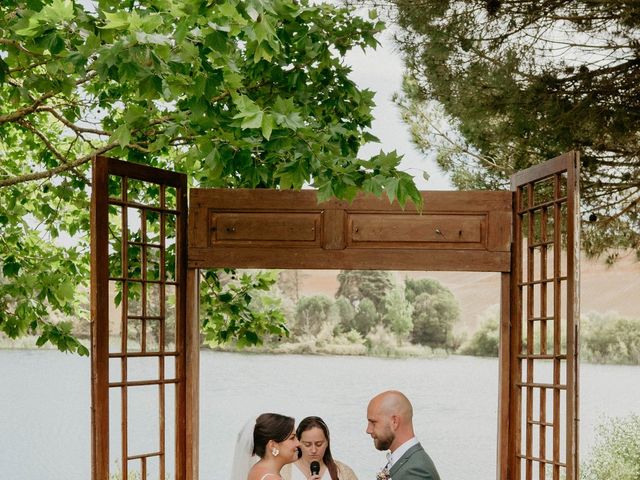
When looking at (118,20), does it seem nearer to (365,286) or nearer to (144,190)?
(144,190)

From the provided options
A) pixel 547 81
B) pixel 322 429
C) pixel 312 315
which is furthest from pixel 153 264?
pixel 312 315

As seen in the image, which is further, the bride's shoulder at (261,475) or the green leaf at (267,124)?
the bride's shoulder at (261,475)

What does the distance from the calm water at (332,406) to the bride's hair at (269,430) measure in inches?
267

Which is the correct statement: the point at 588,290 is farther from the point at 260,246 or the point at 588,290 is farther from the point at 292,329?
the point at 260,246

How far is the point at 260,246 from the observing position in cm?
539

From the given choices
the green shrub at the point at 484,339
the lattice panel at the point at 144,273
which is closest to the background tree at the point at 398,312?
the green shrub at the point at 484,339

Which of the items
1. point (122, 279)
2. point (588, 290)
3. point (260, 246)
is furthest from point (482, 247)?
point (588, 290)

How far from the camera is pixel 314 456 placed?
5.48 meters

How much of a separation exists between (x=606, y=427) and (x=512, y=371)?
7.20m

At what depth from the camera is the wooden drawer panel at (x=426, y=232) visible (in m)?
5.35

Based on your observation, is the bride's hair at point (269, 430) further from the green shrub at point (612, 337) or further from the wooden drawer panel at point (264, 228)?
the green shrub at point (612, 337)

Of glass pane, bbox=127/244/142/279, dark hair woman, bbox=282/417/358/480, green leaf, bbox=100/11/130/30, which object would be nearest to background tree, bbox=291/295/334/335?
glass pane, bbox=127/244/142/279

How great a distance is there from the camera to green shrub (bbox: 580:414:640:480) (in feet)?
35.2

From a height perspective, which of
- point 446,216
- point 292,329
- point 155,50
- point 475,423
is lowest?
point 475,423
